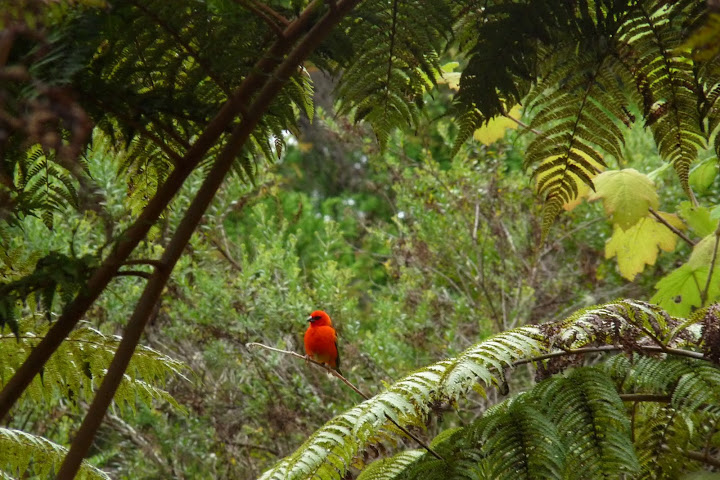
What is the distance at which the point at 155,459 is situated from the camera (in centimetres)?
409

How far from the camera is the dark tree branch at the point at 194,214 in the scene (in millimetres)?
1089

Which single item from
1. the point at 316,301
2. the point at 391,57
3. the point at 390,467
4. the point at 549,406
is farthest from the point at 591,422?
the point at 316,301

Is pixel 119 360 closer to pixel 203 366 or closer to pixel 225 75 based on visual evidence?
pixel 225 75

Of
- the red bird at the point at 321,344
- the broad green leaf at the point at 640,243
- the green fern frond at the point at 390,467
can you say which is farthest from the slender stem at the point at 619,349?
the red bird at the point at 321,344

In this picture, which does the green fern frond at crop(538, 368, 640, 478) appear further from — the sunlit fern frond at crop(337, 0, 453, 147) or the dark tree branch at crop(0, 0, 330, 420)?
the dark tree branch at crop(0, 0, 330, 420)

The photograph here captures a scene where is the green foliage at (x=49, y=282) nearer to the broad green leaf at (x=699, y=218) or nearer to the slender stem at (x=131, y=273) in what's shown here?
the slender stem at (x=131, y=273)

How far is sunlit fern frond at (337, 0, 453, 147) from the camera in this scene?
132cm

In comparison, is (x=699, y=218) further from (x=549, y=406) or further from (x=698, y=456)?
(x=549, y=406)

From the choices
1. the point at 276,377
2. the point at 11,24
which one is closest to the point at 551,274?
the point at 276,377

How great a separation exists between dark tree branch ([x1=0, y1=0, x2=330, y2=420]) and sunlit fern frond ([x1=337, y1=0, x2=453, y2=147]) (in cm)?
16

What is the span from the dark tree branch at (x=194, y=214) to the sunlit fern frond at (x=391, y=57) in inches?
5.5

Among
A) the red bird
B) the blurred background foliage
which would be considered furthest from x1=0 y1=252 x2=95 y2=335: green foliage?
the blurred background foliage

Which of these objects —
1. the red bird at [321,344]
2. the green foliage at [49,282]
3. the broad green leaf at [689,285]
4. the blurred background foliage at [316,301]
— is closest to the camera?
the green foliage at [49,282]

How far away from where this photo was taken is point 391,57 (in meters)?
1.38
